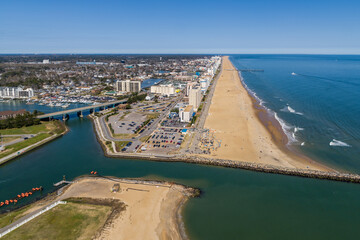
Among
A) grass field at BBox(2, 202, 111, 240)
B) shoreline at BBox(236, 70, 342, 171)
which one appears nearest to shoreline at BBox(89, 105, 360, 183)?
shoreline at BBox(236, 70, 342, 171)

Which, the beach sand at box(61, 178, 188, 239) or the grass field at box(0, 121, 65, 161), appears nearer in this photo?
the beach sand at box(61, 178, 188, 239)

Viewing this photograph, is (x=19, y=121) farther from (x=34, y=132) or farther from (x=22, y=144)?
(x=22, y=144)

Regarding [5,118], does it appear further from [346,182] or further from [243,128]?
[346,182]

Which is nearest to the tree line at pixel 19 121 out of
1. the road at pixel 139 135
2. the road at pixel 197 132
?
the road at pixel 139 135

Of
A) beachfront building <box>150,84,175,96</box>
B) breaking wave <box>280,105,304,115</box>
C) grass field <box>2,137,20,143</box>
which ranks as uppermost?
beachfront building <box>150,84,175,96</box>

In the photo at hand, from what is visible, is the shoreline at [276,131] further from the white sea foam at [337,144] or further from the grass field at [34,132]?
the grass field at [34,132]

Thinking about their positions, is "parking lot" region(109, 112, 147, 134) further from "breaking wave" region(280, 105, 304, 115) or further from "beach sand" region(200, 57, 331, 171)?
"breaking wave" region(280, 105, 304, 115)
